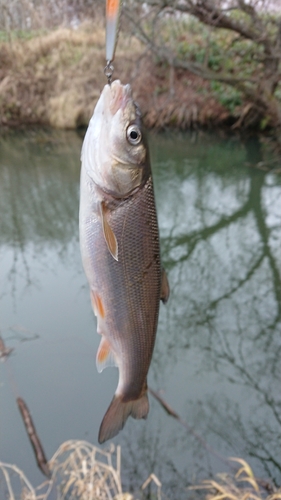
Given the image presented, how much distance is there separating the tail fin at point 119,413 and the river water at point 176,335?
140 cm

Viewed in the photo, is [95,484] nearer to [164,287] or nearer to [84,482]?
[84,482]

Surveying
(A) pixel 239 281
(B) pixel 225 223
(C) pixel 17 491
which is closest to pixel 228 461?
(C) pixel 17 491

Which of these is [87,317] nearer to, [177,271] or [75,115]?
[177,271]

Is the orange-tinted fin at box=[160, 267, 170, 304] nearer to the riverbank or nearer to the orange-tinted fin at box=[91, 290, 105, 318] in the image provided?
the orange-tinted fin at box=[91, 290, 105, 318]

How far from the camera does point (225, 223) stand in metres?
5.69

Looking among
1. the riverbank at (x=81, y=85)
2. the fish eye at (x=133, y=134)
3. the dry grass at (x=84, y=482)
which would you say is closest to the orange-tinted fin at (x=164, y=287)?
the fish eye at (x=133, y=134)

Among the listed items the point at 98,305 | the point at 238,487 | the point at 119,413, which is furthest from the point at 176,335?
the point at 98,305

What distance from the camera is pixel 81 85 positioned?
35.9ft

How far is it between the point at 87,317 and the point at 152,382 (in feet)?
3.07

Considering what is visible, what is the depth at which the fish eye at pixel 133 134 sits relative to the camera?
121cm

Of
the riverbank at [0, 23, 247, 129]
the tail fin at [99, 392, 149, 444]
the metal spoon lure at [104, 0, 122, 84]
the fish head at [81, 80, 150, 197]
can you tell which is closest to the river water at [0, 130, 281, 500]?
the tail fin at [99, 392, 149, 444]

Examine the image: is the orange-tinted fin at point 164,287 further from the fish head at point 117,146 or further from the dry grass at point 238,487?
the dry grass at point 238,487

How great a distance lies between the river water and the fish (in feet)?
5.37

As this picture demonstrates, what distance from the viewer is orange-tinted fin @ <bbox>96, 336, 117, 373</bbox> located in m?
1.39
